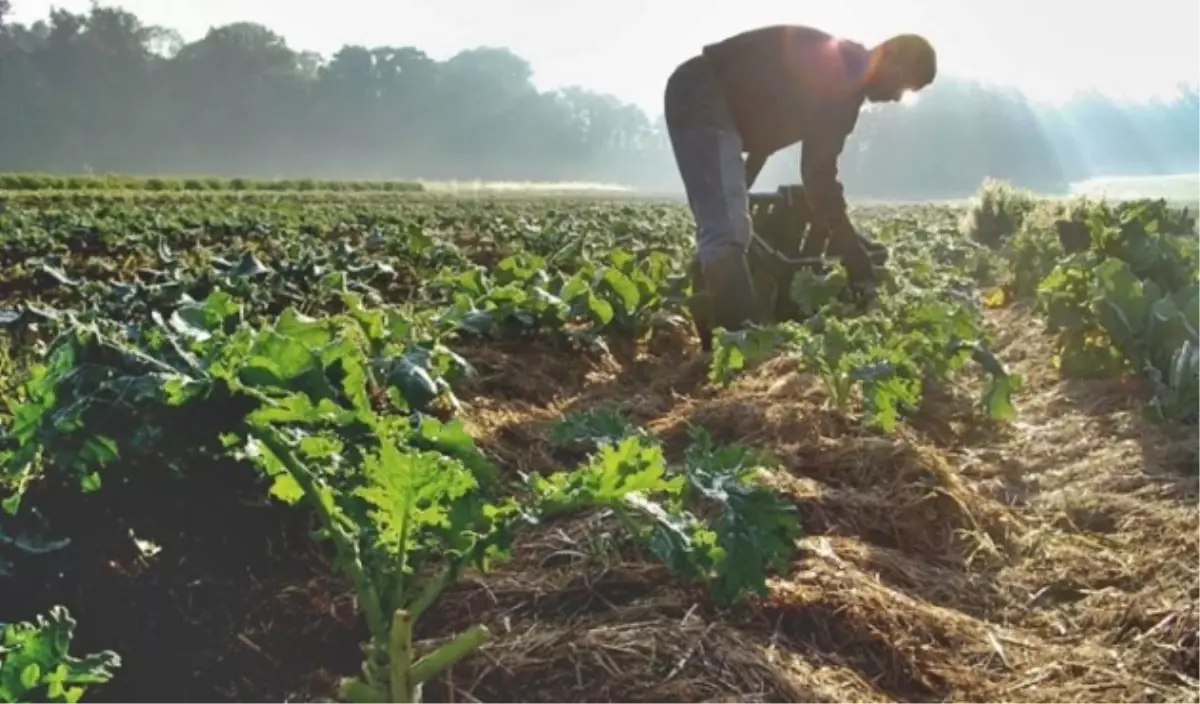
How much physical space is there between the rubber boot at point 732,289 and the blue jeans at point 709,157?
0.04 metres

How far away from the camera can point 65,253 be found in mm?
12250

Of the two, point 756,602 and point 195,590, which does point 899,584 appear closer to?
point 756,602

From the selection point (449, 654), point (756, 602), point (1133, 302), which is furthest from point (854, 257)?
point (449, 654)

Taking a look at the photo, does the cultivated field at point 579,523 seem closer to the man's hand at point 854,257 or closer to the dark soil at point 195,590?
the dark soil at point 195,590

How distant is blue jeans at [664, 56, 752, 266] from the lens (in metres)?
5.74

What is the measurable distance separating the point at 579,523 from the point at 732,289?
9.52 ft

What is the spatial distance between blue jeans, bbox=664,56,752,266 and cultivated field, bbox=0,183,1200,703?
909 mm

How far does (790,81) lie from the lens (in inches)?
233

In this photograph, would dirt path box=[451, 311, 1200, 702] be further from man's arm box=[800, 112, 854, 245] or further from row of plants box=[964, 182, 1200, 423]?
man's arm box=[800, 112, 854, 245]

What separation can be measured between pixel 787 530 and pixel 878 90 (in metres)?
4.22

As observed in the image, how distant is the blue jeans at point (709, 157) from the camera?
18.8 ft

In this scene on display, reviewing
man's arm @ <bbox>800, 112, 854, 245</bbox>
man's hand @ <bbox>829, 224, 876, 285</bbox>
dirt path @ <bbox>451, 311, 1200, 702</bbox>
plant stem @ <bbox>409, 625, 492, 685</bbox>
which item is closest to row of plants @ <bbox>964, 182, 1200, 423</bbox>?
dirt path @ <bbox>451, 311, 1200, 702</bbox>

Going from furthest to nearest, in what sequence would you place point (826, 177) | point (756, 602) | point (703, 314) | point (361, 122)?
point (361, 122)
point (826, 177)
point (703, 314)
point (756, 602)

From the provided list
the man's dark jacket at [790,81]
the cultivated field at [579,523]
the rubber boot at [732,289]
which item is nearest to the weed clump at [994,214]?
the man's dark jacket at [790,81]
